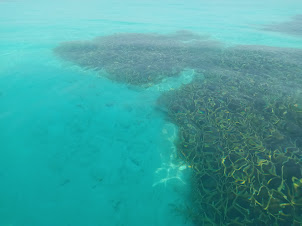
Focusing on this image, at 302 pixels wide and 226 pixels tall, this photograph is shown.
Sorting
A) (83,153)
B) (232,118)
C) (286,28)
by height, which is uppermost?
(286,28)

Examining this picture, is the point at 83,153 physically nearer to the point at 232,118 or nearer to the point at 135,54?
the point at 232,118

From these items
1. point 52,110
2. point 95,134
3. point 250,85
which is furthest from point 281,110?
point 52,110

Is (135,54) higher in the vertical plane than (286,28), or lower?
lower

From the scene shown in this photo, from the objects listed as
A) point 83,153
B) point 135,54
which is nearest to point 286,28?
point 135,54

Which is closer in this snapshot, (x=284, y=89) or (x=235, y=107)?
(x=235, y=107)

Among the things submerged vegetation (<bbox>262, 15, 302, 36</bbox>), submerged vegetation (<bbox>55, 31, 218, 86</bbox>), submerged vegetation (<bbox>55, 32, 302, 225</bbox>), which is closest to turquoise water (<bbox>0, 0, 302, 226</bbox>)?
submerged vegetation (<bbox>55, 32, 302, 225</bbox>)

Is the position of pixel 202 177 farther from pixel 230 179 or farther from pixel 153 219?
pixel 153 219

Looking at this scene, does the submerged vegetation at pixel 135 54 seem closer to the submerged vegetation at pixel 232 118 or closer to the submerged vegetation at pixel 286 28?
the submerged vegetation at pixel 232 118

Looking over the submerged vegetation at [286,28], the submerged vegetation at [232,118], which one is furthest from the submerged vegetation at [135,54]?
the submerged vegetation at [286,28]
